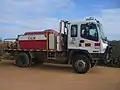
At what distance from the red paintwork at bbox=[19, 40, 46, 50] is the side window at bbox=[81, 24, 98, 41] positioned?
2.88m

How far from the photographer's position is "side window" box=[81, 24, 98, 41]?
13.4 metres

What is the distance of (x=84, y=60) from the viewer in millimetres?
13656

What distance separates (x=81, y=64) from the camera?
13602mm

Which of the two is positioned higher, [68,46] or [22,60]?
[68,46]

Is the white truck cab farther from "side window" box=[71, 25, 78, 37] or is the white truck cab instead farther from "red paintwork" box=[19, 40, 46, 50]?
"red paintwork" box=[19, 40, 46, 50]

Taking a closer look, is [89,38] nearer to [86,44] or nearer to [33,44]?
[86,44]

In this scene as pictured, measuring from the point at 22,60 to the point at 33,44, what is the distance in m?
1.43

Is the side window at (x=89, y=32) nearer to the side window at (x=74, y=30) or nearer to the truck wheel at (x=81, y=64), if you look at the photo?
the side window at (x=74, y=30)

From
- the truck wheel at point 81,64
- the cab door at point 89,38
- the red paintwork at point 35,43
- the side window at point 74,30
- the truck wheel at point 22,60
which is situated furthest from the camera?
the truck wheel at point 22,60

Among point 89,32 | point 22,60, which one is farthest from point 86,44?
point 22,60

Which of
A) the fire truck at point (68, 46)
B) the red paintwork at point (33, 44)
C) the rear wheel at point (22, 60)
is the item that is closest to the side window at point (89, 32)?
the fire truck at point (68, 46)

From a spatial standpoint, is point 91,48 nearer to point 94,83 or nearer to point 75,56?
point 75,56

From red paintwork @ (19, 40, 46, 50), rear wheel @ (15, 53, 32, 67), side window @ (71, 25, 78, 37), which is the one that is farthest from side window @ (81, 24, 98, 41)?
rear wheel @ (15, 53, 32, 67)

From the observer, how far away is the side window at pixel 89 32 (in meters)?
13.4
